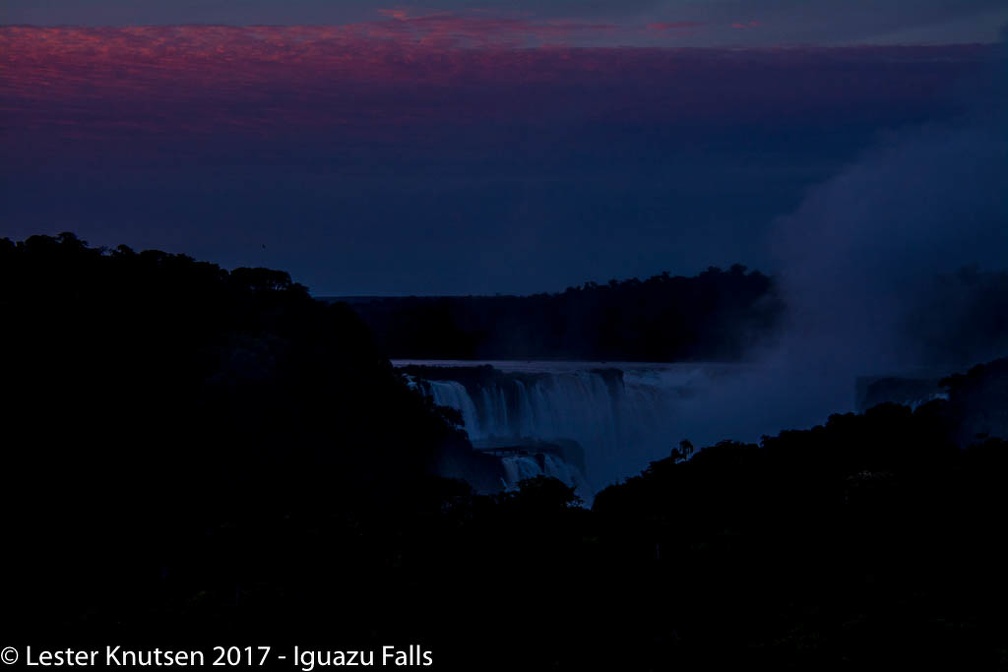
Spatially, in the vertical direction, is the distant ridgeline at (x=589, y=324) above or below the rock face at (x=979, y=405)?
above

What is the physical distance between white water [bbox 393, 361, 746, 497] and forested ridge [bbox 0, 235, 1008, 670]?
1872 centimetres

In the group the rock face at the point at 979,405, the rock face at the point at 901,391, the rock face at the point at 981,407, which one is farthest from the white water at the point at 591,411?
the rock face at the point at 981,407

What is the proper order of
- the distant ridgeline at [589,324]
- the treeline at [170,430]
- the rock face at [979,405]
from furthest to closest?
the distant ridgeline at [589,324]
the rock face at [979,405]
the treeline at [170,430]

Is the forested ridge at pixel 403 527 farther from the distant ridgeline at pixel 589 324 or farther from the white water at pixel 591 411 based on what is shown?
the distant ridgeline at pixel 589 324

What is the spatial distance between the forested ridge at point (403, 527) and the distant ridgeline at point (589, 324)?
4974cm

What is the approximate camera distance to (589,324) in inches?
3068

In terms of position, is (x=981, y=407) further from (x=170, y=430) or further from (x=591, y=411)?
(x=591, y=411)

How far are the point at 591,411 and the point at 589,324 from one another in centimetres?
2645

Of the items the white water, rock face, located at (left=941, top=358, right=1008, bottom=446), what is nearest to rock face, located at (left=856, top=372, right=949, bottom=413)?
the white water

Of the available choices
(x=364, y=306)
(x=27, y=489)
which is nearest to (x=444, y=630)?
(x=27, y=489)

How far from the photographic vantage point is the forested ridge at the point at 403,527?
43.5 feet

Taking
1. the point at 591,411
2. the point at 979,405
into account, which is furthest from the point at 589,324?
the point at 979,405

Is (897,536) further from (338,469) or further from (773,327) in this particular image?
(773,327)

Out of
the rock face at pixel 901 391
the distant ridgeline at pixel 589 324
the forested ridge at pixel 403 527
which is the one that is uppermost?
the distant ridgeline at pixel 589 324
